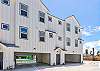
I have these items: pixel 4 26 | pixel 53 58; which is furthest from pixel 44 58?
pixel 4 26

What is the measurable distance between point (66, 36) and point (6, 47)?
12963mm

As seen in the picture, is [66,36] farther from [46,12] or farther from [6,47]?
[6,47]

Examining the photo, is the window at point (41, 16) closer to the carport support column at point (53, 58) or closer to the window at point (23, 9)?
the window at point (23, 9)

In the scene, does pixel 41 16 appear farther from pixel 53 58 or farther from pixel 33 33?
pixel 53 58

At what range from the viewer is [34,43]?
22.4 metres

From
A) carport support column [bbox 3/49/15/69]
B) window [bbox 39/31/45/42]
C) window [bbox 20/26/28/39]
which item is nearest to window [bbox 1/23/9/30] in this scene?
window [bbox 20/26/28/39]

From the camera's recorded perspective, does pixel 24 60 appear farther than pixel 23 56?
Yes

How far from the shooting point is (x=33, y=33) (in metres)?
22.3

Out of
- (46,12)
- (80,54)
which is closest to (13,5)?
(46,12)

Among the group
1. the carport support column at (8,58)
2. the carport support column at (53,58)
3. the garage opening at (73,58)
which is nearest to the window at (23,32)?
the carport support column at (8,58)

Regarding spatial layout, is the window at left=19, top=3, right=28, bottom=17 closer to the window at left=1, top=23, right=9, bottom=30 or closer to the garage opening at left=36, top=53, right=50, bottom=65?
the window at left=1, top=23, right=9, bottom=30

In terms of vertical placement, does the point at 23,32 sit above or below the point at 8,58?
above

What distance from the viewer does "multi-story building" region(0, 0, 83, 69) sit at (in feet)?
62.2

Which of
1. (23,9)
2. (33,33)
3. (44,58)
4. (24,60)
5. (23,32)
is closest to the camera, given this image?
(23,32)
